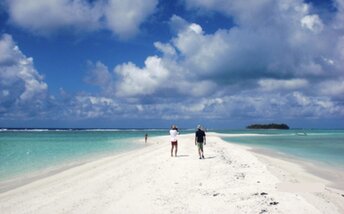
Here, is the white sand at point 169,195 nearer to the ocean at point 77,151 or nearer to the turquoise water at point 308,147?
the ocean at point 77,151

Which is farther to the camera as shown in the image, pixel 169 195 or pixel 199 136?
pixel 199 136

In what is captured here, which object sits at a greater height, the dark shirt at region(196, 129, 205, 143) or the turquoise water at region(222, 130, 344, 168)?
the dark shirt at region(196, 129, 205, 143)

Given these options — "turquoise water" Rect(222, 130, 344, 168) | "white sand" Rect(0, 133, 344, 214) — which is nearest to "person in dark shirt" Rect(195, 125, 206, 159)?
"white sand" Rect(0, 133, 344, 214)

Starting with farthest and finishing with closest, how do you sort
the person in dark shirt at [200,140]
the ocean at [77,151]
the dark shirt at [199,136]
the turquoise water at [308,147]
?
the turquoise water at [308,147], the ocean at [77,151], the dark shirt at [199,136], the person in dark shirt at [200,140]

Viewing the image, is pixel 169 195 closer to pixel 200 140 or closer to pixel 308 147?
pixel 200 140

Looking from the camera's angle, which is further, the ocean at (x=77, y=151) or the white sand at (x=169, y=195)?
the ocean at (x=77, y=151)

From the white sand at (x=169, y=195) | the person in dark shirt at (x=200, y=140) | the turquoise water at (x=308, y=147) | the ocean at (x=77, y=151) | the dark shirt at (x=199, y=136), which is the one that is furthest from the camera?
the turquoise water at (x=308, y=147)

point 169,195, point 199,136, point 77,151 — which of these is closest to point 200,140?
point 199,136

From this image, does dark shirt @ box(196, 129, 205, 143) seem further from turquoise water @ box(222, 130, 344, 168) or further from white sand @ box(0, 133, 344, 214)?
turquoise water @ box(222, 130, 344, 168)

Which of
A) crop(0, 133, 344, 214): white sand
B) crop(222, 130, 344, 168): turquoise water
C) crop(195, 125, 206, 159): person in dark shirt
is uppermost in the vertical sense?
crop(195, 125, 206, 159): person in dark shirt

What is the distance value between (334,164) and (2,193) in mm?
20865

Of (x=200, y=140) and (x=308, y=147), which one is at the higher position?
(x=200, y=140)

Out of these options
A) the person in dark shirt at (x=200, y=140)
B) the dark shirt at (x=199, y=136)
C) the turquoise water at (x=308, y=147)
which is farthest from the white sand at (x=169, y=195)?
the turquoise water at (x=308, y=147)

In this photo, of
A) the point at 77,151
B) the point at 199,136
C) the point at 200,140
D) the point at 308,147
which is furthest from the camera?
the point at 308,147
